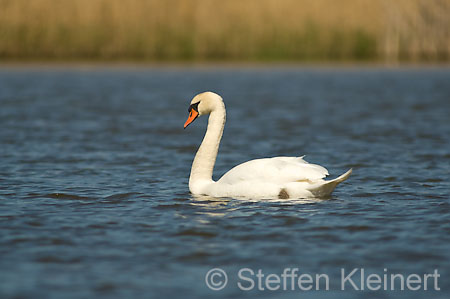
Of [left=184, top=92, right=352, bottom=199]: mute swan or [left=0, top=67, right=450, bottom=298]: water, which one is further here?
[left=184, top=92, right=352, bottom=199]: mute swan

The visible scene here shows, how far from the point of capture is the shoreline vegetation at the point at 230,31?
26000 mm

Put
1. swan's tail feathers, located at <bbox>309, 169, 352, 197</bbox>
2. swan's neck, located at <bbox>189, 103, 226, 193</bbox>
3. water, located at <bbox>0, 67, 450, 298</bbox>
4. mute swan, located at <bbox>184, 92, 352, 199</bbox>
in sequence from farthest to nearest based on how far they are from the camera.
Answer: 1. swan's neck, located at <bbox>189, 103, 226, 193</bbox>
2. mute swan, located at <bbox>184, 92, 352, 199</bbox>
3. swan's tail feathers, located at <bbox>309, 169, 352, 197</bbox>
4. water, located at <bbox>0, 67, 450, 298</bbox>

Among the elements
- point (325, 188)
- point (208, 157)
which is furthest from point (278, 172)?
point (208, 157)

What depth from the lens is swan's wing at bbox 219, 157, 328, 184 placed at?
23.1 feet

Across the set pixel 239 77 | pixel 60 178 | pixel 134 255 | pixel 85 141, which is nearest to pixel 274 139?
pixel 85 141

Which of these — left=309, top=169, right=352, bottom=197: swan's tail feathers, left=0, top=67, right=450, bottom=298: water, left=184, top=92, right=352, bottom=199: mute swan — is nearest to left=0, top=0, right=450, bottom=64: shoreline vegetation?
left=0, top=67, right=450, bottom=298: water

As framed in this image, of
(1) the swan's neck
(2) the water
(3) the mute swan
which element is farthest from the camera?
(1) the swan's neck

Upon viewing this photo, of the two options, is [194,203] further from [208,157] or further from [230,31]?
[230,31]

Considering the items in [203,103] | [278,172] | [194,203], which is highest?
[203,103]

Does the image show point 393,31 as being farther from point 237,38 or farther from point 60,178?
point 60,178

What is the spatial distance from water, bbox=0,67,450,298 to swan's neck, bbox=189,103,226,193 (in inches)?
8.7

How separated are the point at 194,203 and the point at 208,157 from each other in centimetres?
67

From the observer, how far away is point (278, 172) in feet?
23.5

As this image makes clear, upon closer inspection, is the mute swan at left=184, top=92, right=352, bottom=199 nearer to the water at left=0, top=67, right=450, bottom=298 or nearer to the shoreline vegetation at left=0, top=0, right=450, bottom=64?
the water at left=0, top=67, right=450, bottom=298
